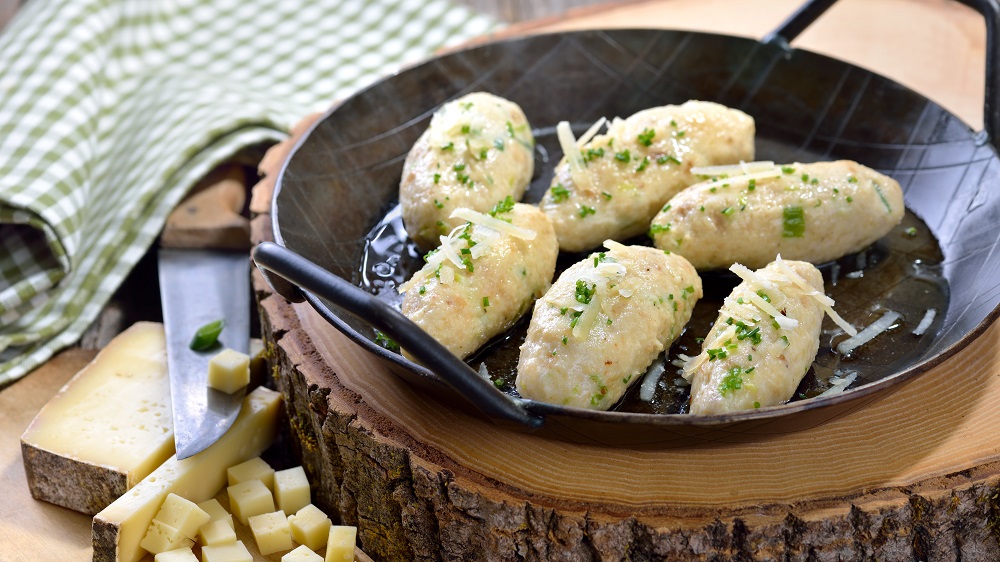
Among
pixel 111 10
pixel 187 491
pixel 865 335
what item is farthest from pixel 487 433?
pixel 111 10

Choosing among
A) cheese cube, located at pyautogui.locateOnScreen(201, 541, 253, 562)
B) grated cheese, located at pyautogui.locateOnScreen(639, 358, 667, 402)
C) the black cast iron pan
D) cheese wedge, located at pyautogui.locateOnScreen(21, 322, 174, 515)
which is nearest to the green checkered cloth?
cheese wedge, located at pyautogui.locateOnScreen(21, 322, 174, 515)

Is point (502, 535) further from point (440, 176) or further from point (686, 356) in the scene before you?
point (440, 176)

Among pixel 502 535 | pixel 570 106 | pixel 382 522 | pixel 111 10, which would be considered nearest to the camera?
pixel 502 535

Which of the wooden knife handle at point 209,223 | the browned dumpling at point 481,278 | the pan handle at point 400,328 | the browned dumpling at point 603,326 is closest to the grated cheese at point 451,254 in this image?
the browned dumpling at point 481,278

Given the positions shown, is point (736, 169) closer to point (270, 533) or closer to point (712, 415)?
point (712, 415)

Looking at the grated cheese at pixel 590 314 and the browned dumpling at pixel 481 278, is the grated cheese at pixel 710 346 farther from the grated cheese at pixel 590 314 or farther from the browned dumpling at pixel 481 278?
the browned dumpling at pixel 481 278
